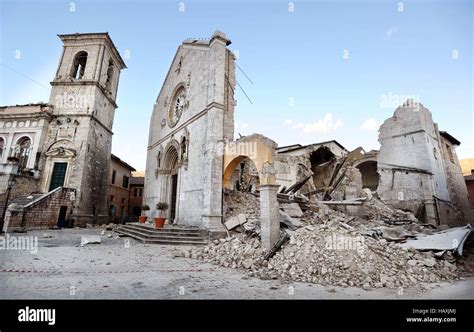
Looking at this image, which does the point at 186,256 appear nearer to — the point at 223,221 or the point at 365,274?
the point at 223,221

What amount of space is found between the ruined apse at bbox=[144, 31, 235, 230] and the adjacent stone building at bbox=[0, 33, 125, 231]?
5612mm

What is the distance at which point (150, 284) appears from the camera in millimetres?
4004

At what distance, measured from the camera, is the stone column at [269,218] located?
6.59 metres

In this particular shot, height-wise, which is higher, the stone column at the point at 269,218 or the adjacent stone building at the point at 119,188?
the adjacent stone building at the point at 119,188

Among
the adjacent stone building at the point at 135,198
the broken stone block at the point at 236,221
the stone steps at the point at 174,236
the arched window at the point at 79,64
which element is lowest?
the stone steps at the point at 174,236

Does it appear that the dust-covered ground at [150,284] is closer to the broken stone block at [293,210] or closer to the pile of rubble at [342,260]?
the pile of rubble at [342,260]

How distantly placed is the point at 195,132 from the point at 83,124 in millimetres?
11782

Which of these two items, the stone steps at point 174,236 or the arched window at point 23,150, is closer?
the stone steps at point 174,236

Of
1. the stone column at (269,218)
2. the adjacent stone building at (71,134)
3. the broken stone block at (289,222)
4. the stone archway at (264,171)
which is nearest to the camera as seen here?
the stone column at (269,218)

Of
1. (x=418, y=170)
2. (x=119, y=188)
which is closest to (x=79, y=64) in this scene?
(x=119, y=188)

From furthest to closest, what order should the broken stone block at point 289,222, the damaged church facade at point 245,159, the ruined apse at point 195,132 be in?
the ruined apse at point 195,132, the damaged church facade at point 245,159, the broken stone block at point 289,222

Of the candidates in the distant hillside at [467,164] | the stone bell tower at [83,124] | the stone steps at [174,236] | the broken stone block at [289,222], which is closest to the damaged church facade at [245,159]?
the stone steps at [174,236]

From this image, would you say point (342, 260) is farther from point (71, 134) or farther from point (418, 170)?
point (71, 134)
